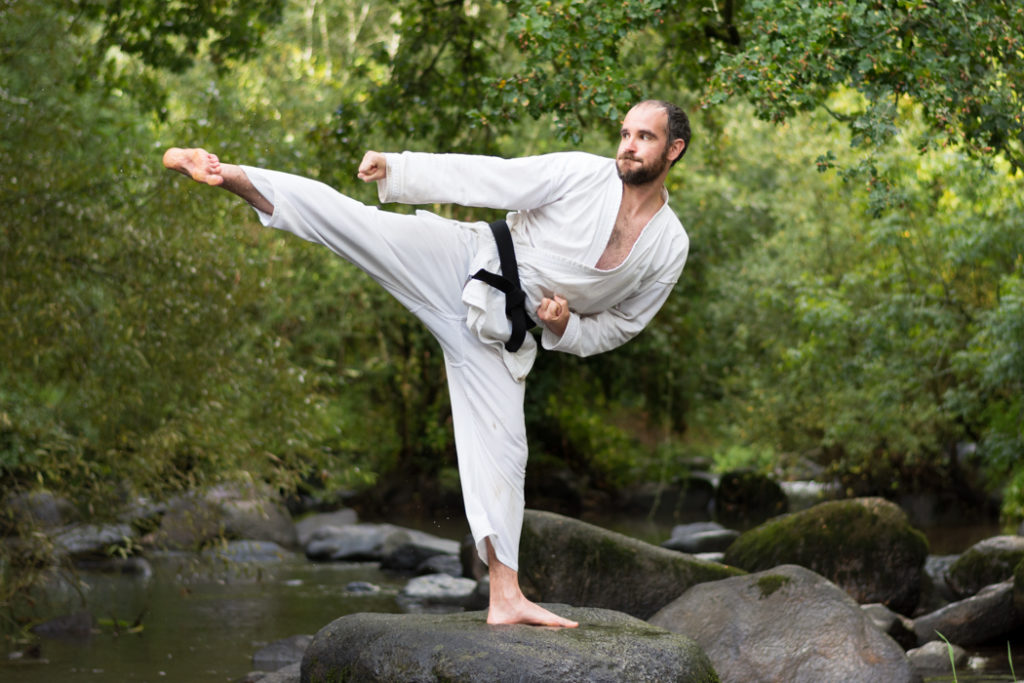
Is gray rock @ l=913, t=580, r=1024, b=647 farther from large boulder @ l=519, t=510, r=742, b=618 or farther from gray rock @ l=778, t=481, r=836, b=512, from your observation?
gray rock @ l=778, t=481, r=836, b=512

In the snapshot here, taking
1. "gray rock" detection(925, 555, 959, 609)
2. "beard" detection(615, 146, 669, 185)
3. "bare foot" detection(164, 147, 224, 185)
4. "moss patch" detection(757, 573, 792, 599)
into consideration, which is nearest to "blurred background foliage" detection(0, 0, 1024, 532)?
"gray rock" detection(925, 555, 959, 609)

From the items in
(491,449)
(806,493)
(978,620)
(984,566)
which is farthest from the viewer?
(806,493)

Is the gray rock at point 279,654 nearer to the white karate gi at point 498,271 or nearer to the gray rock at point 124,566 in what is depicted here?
the white karate gi at point 498,271

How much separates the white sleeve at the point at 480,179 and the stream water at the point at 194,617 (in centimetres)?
471

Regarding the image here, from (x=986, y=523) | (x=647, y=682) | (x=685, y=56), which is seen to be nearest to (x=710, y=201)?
(x=986, y=523)

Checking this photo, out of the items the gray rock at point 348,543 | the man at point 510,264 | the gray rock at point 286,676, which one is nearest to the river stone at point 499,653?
the man at point 510,264

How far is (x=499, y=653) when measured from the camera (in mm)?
5004

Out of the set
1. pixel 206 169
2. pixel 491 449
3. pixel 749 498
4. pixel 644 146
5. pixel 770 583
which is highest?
pixel 644 146

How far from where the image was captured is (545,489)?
71.7 feet

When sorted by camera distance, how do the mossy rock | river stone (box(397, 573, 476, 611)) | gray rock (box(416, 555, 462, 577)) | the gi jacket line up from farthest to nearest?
gray rock (box(416, 555, 462, 577)) < river stone (box(397, 573, 476, 611)) < the mossy rock < the gi jacket

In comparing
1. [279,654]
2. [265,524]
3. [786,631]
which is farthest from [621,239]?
[265,524]

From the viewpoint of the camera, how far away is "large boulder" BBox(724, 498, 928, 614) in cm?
1077

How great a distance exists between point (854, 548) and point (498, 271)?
22.8 ft

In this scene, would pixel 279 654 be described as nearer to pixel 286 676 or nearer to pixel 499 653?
pixel 286 676
